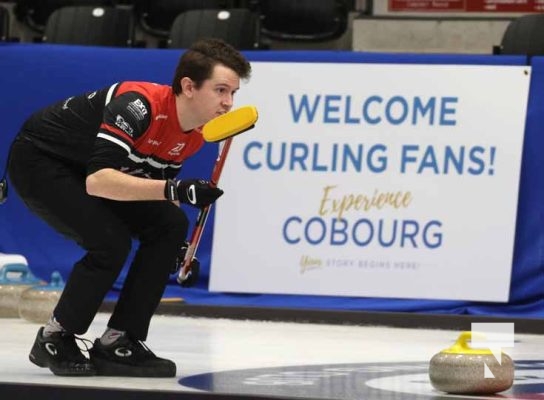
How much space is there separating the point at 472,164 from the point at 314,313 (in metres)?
1.06

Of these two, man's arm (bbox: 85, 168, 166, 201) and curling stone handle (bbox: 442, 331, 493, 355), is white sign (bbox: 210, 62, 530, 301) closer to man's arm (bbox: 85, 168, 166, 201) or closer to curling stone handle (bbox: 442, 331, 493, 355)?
curling stone handle (bbox: 442, 331, 493, 355)

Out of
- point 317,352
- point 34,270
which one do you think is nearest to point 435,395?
point 317,352

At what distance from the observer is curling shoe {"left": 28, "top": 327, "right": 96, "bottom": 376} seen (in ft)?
15.3

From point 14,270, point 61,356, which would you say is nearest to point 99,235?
point 61,356

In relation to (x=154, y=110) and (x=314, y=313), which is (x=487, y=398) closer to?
(x=154, y=110)

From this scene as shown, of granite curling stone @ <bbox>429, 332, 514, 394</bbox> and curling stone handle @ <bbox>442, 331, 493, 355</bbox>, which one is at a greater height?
curling stone handle @ <bbox>442, 331, 493, 355</bbox>

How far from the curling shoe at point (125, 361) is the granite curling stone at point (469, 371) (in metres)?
0.89

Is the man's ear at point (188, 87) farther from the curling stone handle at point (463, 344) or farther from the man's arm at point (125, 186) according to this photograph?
the curling stone handle at point (463, 344)

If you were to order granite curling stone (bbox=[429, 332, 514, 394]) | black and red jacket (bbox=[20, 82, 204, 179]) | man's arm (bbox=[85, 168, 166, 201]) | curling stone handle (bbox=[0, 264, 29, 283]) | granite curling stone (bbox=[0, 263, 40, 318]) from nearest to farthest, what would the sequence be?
granite curling stone (bbox=[429, 332, 514, 394]) < man's arm (bbox=[85, 168, 166, 201]) < black and red jacket (bbox=[20, 82, 204, 179]) < granite curling stone (bbox=[0, 263, 40, 318]) < curling stone handle (bbox=[0, 264, 29, 283])

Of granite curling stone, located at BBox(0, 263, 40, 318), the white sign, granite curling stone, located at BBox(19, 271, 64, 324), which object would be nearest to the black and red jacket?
granite curling stone, located at BBox(19, 271, 64, 324)

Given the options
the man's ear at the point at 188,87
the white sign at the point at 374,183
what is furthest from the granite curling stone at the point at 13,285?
the man's ear at the point at 188,87

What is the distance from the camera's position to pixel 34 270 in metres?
7.85

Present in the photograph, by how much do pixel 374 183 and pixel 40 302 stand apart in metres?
1.71

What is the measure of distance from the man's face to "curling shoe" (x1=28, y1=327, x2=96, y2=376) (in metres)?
0.84
